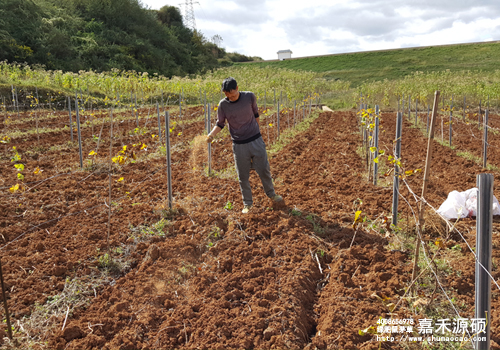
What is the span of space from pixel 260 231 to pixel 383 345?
6.55 feet

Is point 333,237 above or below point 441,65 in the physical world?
Result: below

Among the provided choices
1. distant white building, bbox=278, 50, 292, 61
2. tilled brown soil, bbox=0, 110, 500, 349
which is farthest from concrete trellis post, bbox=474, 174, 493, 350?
distant white building, bbox=278, 50, 292, 61

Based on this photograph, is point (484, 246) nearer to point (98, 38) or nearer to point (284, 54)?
point (98, 38)

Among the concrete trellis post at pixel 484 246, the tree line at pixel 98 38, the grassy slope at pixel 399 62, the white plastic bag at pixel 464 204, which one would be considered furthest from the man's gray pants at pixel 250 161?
the grassy slope at pixel 399 62

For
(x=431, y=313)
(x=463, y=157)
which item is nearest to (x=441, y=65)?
(x=463, y=157)

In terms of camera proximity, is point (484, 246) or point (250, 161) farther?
point (250, 161)

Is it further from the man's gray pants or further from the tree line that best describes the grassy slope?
the man's gray pants

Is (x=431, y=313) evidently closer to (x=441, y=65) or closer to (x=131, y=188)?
(x=131, y=188)

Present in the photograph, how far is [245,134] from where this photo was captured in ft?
15.2

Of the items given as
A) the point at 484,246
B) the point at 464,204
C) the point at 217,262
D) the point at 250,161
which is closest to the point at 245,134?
the point at 250,161

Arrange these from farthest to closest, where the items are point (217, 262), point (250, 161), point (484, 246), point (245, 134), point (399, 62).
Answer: point (399, 62), point (250, 161), point (245, 134), point (217, 262), point (484, 246)

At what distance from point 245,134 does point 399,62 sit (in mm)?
41991

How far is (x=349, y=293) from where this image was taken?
304 centimetres

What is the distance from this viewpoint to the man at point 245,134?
450 cm
